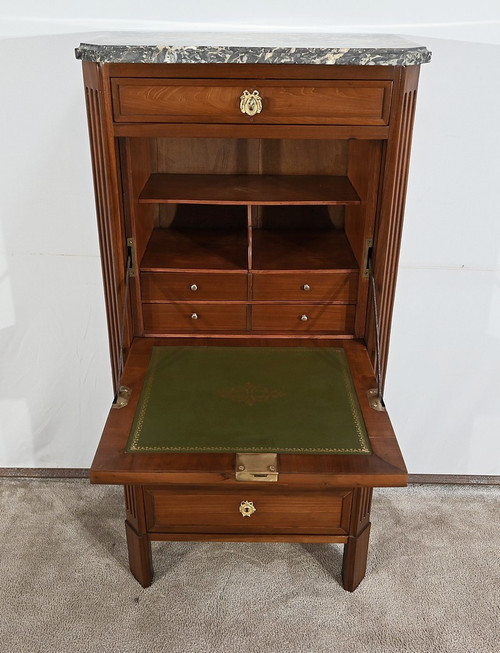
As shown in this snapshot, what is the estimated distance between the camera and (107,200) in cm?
185

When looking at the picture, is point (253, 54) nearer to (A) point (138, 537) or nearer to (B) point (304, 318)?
(B) point (304, 318)

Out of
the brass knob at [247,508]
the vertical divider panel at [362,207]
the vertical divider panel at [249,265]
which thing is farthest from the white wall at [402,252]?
the brass knob at [247,508]

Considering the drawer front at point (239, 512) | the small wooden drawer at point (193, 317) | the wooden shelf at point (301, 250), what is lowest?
the drawer front at point (239, 512)

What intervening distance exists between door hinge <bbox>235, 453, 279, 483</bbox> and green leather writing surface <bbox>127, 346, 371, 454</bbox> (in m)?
0.03

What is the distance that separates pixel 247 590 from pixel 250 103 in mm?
1476

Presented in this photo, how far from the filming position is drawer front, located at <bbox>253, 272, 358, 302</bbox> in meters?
2.06

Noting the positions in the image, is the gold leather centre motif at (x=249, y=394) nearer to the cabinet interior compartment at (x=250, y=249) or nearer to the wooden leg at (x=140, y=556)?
the cabinet interior compartment at (x=250, y=249)

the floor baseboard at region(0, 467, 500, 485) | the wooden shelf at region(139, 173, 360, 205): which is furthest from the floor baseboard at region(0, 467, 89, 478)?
the wooden shelf at region(139, 173, 360, 205)

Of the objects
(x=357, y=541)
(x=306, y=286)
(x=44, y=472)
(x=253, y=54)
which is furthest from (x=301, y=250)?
(x=44, y=472)

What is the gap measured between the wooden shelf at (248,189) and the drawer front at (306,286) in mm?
234

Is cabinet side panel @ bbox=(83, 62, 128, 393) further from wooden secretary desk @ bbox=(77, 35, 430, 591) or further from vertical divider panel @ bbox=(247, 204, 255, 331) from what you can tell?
vertical divider panel @ bbox=(247, 204, 255, 331)

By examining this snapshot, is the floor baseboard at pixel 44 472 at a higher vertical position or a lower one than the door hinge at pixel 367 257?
lower

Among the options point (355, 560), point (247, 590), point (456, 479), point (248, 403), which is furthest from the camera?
point (456, 479)

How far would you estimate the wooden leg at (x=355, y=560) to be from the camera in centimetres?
201
